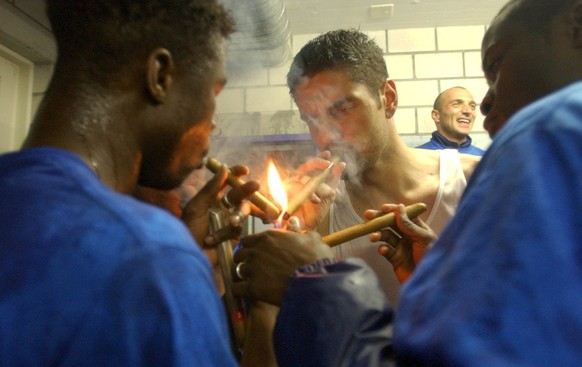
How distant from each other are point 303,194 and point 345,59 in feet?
2.24

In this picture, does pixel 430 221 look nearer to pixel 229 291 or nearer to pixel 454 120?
pixel 229 291

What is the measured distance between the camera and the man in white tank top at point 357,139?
1.82 metres

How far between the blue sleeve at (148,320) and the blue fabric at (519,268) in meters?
0.23

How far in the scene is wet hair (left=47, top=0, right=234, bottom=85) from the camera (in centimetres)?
82

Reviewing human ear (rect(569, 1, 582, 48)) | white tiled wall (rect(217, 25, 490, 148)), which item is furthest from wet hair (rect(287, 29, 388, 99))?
white tiled wall (rect(217, 25, 490, 148))

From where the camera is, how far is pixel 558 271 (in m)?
0.49

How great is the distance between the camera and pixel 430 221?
5.51 feet

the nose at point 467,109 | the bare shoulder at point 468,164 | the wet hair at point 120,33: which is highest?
the nose at point 467,109

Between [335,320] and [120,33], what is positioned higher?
[120,33]

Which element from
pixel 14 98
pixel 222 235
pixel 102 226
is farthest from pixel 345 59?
pixel 14 98

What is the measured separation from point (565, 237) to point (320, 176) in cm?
108

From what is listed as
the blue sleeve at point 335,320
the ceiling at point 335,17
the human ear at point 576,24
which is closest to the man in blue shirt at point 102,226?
the blue sleeve at point 335,320

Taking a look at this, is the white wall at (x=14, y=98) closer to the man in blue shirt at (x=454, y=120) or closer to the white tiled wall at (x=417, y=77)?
the white tiled wall at (x=417, y=77)

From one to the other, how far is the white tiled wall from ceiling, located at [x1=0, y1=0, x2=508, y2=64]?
0.09 m
